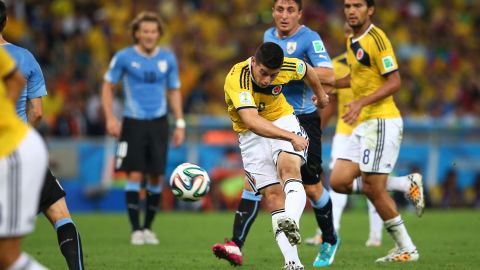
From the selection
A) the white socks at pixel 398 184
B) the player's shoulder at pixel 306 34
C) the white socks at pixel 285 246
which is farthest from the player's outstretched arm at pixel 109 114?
the white socks at pixel 285 246

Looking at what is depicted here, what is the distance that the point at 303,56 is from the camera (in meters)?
9.06

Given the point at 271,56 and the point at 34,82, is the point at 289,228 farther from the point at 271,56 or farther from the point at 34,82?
the point at 34,82

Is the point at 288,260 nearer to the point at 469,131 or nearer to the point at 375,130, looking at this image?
the point at 375,130

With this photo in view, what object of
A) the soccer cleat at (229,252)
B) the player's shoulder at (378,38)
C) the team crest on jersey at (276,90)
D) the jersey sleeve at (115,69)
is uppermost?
the player's shoulder at (378,38)

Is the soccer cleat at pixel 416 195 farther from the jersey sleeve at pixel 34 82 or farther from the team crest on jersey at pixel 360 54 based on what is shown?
the jersey sleeve at pixel 34 82

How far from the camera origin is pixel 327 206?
8703mm

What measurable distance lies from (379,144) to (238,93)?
7.24 ft

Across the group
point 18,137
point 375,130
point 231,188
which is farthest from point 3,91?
point 231,188

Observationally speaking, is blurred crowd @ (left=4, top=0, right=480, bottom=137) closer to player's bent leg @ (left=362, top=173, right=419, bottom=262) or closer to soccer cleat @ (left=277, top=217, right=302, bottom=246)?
player's bent leg @ (left=362, top=173, right=419, bottom=262)

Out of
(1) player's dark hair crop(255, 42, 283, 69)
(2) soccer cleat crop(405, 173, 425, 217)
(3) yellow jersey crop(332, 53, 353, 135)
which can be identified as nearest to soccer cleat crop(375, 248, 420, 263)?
(2) soccer cleat crop(405, 173, 425, 217)

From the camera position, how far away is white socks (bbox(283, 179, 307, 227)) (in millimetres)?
7254

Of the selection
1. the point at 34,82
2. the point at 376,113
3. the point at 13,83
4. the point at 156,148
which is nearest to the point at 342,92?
the point at 376,113

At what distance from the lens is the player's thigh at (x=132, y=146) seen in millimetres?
11617

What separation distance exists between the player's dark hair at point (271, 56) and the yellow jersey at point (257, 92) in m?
0.39
